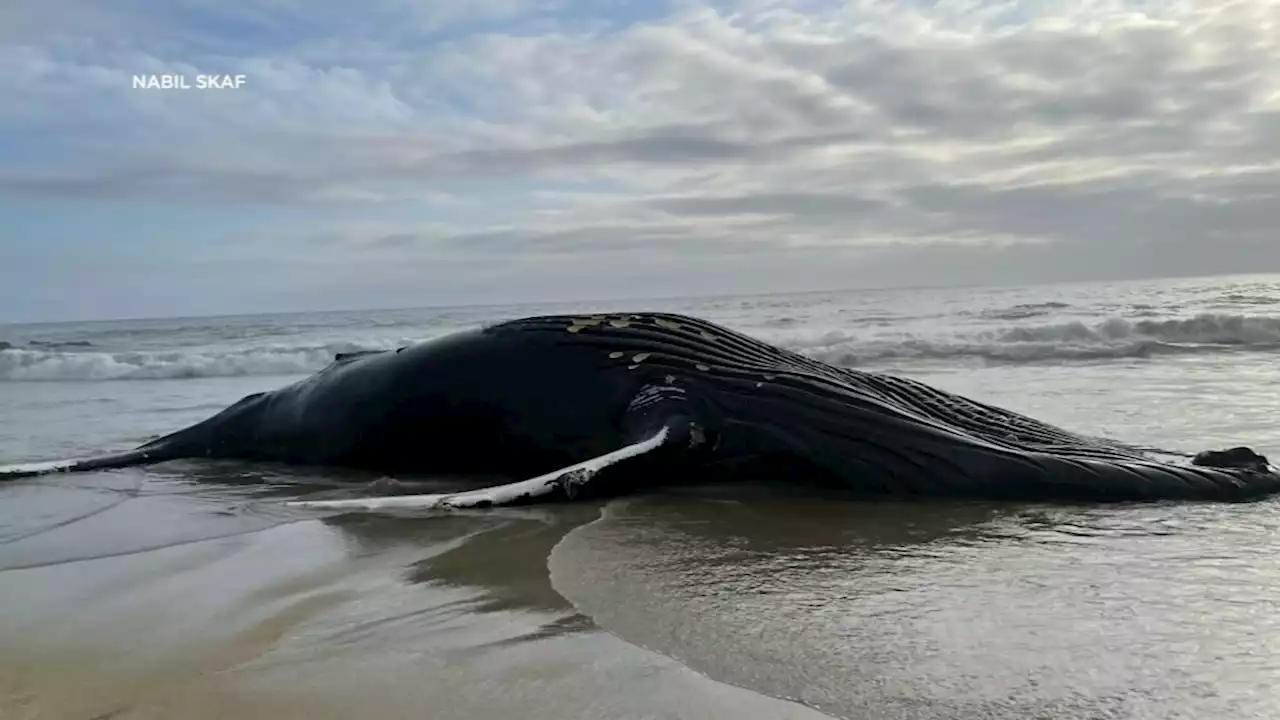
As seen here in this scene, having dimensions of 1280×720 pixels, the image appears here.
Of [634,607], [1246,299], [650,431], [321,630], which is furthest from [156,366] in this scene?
[1246,299]

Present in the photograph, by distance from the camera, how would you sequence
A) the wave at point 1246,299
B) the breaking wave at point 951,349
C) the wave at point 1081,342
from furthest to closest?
the wave at point 1246,299, the breaking wave at point 951,349, the wave at point 1081,342

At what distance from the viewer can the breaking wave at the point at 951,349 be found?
1727 centimetres

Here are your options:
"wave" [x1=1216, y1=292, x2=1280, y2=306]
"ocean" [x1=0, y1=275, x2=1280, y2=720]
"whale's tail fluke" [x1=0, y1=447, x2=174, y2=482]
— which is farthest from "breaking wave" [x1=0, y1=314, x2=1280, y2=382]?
"whale's tail fluke" [x1=0, y1=447, x2=174, y2=482]

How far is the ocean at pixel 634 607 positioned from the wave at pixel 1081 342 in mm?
11530

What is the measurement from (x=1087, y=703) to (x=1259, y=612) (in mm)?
948

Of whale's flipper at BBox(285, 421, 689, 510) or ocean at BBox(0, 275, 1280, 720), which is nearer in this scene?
ocean at BBox(0, 275, 1280, 720)

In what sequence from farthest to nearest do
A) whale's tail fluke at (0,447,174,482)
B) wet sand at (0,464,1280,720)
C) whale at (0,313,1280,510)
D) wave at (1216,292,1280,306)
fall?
wave at (1216,292,1280,306) < whale's tail fluke at (0,447,174,482) < whale at (0,313,1280,510) < wet sand at (0,464,1280,720)

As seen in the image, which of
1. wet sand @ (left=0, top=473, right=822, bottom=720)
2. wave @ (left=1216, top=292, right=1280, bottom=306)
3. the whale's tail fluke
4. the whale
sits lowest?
the whale's tail fluke

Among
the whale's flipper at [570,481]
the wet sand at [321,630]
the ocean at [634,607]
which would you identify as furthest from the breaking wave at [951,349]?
the wet sand at [321,630]

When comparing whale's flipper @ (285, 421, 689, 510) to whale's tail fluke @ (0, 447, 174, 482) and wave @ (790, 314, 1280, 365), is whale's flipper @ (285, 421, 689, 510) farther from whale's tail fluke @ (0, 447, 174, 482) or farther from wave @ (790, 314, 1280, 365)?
wave @ (790, 314, 1280, 365)

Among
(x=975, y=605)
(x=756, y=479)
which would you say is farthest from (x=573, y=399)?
(x=975, y=605)

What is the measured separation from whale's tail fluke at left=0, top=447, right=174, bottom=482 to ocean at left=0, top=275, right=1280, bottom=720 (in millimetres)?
416

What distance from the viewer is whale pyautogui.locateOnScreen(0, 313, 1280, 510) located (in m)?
4.62

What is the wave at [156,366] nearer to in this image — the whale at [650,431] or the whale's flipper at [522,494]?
the whale at [650,431]
